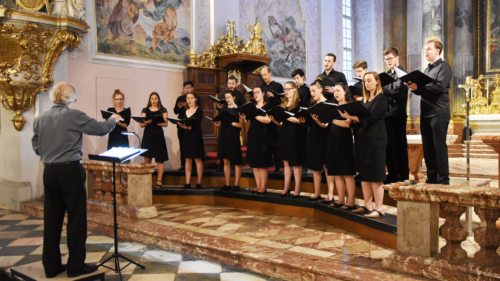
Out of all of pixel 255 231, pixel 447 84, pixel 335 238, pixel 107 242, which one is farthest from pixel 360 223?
pixel 107 242

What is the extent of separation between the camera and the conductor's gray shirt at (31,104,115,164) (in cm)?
373

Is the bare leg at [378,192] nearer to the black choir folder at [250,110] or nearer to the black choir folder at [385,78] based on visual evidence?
the black choir folder at [385,78]

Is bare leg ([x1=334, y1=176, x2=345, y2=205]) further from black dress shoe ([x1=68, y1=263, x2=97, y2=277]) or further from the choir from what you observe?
black dress shoe ([x1=68, y1=263, x2=97, y2=277])

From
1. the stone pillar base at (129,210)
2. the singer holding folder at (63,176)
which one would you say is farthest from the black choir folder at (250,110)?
the singer holding folder at (63,176)

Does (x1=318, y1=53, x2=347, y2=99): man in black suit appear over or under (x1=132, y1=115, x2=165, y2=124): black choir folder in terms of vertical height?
over

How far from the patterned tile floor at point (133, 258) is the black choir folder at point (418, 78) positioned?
2.29m

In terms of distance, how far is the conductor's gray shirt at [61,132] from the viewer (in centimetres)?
373

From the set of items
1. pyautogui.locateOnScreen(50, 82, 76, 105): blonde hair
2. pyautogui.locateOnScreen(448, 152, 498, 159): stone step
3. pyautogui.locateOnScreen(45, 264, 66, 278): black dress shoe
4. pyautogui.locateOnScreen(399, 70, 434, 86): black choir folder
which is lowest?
pyautogui.locateOnScreen(45, 264, 66, 278): black dress shoe

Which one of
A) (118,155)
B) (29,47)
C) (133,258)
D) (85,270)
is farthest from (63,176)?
(29,47)

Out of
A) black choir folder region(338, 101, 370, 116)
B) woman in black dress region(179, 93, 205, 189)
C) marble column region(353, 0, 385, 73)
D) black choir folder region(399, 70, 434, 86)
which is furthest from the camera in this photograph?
marble column region(353, 0, 385, 73)

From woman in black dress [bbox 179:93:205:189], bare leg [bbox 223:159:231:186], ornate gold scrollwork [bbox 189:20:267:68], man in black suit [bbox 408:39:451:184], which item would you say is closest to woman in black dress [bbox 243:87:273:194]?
bare leg [bbox 223:159:231:186]

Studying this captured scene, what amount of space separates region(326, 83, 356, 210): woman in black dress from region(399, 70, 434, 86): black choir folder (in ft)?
2.59

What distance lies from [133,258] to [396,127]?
3.20 m

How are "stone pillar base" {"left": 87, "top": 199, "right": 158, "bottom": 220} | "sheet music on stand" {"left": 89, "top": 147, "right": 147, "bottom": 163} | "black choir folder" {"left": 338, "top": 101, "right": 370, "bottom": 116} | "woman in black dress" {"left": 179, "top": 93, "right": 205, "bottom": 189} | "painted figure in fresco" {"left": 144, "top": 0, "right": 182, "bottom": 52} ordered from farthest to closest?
"painted figure in fresco" {"left": 144, "top": 0, "right": 182, "bottom": 52}
"woman in black dress" {"left": 179, "top": 93, "right": 205, "bottom": 189}
"stone pillar base" {"left": 87, "top": 199, "right": 158, "bottom": 220}
"black choir folder" {"left": 338, "top": 101, "right": 370, "bottom": 116}
"sheet music on stand" {"left": 89, "top": 147, "right": 147, "bottom": 163}
